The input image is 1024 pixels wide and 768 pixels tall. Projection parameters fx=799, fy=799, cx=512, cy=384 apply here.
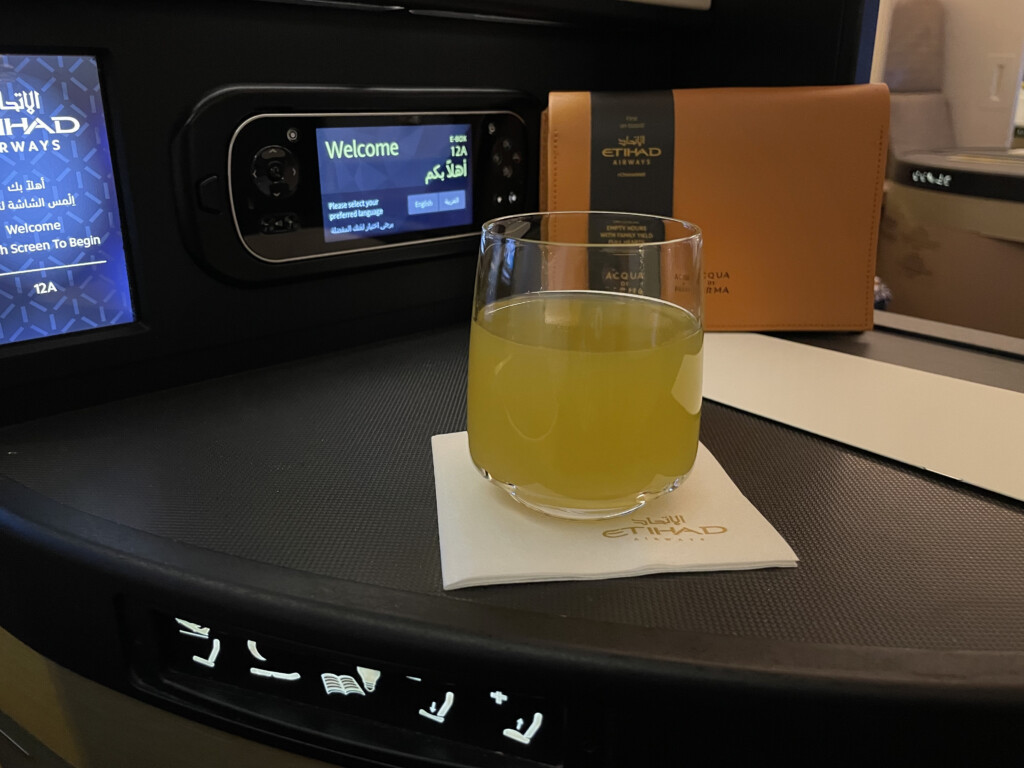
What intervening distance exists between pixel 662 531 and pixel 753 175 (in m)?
0.46

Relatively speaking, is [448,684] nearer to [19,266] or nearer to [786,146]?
[19,266]

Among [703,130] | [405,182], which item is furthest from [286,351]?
[703,130]

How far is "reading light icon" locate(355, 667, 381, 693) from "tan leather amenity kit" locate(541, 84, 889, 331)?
50cm

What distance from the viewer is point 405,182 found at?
734mm

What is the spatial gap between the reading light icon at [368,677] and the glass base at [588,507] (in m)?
0.12

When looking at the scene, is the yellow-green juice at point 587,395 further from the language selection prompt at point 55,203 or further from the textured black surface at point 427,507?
the language selection prompt at point 55,203

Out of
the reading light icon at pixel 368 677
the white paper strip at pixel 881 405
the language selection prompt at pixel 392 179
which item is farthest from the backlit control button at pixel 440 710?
the language selection prompt at pixel 392 179

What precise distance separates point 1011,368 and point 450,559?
583mm

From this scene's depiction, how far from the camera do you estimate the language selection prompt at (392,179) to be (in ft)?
2.27

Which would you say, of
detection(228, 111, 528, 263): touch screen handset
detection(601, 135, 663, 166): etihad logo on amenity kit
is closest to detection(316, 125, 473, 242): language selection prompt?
detection(228, 111, 528, 263): touch screen handset

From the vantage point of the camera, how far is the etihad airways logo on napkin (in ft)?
1.42

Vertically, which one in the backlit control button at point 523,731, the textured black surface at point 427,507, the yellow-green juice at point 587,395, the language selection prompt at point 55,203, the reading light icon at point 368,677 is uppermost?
the language selection prompt at point 55,203

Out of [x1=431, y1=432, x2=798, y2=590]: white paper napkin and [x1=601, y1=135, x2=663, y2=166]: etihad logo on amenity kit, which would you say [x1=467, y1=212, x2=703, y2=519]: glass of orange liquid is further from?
[x1=601, y1=135, x2=663, y2=166]: etihad logo on amenity kit

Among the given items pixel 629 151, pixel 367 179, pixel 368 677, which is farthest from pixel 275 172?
pixel 368 677
